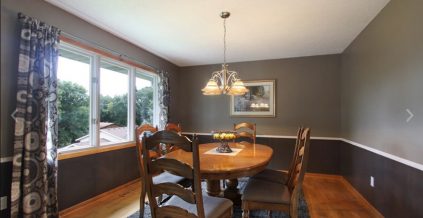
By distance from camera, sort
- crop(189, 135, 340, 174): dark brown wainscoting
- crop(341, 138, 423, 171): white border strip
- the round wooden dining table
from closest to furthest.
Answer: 1. the round wooden dining table
2. crop(341, 138, 423, 171): white border strip
3. crop(189, 135, 340, 174): dark brown wainscoting

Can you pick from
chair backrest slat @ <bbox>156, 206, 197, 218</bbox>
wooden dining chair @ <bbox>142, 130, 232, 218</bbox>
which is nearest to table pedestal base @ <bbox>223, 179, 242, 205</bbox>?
wooden dining chair @ <bbox>142, 130, 232, 218</bbox>

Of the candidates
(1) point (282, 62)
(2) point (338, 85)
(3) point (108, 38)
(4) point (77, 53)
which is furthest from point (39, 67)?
(2) point (338, 85)

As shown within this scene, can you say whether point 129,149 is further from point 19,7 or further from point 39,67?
point 19,7

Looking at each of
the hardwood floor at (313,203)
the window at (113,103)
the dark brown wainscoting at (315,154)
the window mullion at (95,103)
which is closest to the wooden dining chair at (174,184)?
the hardwood floor at (313,203)

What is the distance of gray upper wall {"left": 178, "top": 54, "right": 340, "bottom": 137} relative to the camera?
409cm

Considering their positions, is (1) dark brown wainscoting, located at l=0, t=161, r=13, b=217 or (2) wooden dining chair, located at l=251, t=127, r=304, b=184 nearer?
(1) dark brown wainscoting, located at l=0, t=161, r=13, b=217

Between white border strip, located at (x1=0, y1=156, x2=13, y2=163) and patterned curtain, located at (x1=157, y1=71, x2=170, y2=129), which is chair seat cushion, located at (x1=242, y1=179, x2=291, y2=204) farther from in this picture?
patterned curtain, located at (x1=157, y1=71, x2=170, y2=129)

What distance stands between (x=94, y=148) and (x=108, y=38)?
151 cm

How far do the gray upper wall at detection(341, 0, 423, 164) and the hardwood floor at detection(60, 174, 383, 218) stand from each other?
779 millimetres

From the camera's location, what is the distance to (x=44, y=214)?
203 centimetres

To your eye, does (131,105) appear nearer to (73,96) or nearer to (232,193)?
(73,96)

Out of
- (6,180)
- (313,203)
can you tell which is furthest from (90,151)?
(313,203)

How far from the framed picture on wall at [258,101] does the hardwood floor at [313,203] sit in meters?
1.58

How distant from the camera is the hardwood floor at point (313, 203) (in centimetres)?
251
